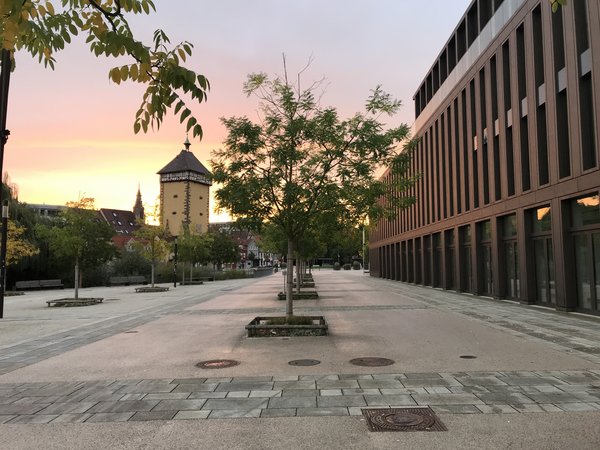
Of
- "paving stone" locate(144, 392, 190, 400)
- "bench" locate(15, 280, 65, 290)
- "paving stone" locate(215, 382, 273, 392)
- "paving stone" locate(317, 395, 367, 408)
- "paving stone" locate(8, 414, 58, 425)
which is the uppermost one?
"bench" locate(15, 280, 65, 290)

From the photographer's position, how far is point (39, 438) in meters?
4.84

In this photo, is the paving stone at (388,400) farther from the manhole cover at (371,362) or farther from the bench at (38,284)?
the bench at (38,284)

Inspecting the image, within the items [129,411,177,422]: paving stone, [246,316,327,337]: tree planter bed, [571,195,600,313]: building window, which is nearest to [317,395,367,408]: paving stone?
[129,411,177,422]: paving stone

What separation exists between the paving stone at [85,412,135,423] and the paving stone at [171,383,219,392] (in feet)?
3.45

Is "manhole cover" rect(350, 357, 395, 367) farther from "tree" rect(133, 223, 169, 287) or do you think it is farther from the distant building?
"tree" rect(133, 223, 169, 287)

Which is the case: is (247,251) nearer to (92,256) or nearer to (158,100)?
(92,256)

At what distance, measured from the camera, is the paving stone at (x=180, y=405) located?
226 inches

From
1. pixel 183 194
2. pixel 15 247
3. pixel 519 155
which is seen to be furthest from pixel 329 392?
pixel 183 194

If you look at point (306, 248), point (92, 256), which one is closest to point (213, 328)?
point (92, 256)

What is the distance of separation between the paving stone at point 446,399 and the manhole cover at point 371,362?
6.27ft

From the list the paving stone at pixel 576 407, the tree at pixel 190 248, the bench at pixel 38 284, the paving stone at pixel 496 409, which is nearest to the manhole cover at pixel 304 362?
the paving stone at pixel 496 409

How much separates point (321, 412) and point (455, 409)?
1510 mm

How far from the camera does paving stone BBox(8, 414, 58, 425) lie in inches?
212

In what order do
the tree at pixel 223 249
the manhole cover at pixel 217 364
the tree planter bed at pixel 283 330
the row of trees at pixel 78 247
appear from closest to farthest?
1. the manhole cover at pixel 217 364
2. the tree planter bed at pixel 283 330
3. the row of trees at pixel 78 247
4. the tree at pixel 223 249
